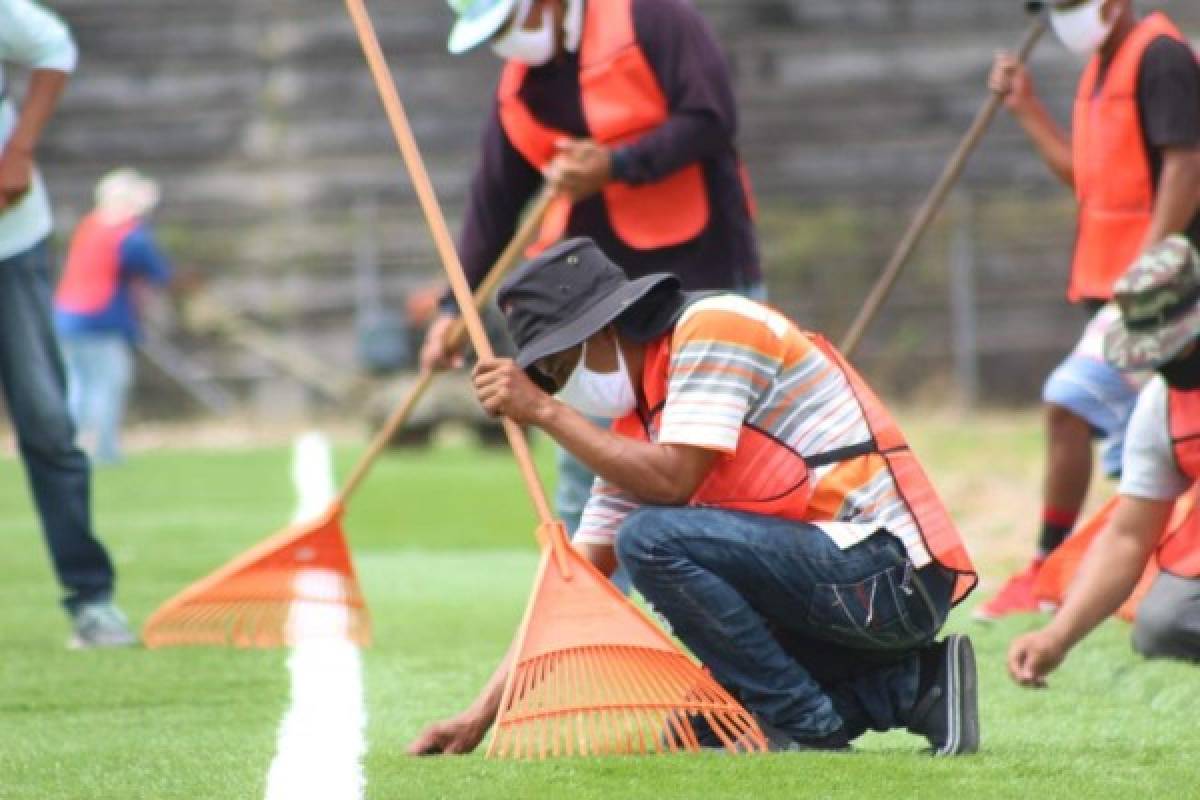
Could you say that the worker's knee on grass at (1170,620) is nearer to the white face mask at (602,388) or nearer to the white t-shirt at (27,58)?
the white face mask at (602,388)

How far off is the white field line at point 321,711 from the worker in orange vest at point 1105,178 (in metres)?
1.89

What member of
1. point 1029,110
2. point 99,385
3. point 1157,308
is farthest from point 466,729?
point 99,385

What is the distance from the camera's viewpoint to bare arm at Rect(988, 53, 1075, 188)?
679cm

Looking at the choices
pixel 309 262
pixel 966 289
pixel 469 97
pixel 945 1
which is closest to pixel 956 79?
pixel 945 1


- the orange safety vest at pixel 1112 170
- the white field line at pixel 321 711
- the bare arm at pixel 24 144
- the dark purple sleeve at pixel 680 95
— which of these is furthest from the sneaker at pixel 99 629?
the orange safety vest at pixel 1112 170

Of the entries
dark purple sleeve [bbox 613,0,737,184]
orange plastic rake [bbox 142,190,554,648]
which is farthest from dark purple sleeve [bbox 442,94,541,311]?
dark purple sleeve [bbox 613,0,737,184]

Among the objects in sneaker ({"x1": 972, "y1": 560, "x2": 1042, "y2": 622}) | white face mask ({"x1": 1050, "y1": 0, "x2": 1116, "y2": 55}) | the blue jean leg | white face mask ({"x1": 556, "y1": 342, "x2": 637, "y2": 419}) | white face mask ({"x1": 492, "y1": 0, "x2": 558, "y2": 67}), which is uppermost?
white face mask ({"x1": 556, "y1": 342, "x2": 637, "y2": 419})

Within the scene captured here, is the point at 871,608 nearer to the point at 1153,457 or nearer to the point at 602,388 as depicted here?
the point at 602,388

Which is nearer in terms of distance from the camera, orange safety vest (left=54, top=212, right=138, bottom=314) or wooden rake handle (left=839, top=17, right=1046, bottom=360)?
wooden rake handle (left=839, top=17, right=1046, bottom=360)

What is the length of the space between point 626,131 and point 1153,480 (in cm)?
182

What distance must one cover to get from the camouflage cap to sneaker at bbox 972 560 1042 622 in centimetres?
230

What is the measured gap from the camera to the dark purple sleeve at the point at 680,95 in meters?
6.04

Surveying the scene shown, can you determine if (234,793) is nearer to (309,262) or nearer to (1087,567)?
(1087,567)

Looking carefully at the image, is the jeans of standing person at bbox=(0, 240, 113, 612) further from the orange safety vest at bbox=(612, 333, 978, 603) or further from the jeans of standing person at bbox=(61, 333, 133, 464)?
the jeans of standing person at bbox=(61, 333, 133, 464)
